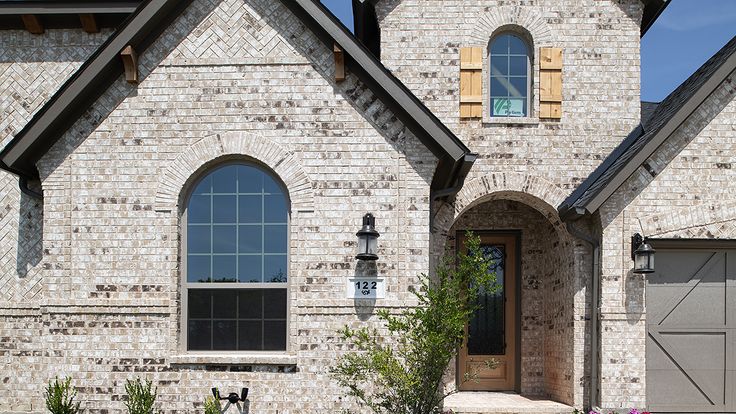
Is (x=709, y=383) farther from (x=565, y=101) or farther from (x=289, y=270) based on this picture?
(x=289, y=270)

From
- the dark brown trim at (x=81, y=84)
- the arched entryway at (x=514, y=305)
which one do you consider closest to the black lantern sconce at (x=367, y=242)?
the arched entryway at (x=514, y=305)

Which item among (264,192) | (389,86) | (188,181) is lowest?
(264,192)

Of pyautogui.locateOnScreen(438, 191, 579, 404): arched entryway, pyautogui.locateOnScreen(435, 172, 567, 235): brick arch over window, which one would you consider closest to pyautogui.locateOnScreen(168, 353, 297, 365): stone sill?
pyautogui.locateOnScreen(435, 172, 567, 235): brick arch over window

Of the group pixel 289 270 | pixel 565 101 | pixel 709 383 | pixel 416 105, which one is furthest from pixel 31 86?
pixel 709 383

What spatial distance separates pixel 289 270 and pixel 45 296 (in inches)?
122

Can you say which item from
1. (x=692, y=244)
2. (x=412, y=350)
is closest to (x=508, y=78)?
(x=692, y=244)

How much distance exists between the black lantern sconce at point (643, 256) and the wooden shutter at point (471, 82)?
301 cm

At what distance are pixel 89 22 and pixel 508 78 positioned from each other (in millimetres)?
6554

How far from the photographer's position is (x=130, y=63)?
8.90 metres

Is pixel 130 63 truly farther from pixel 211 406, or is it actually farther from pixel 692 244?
pixel 692 244

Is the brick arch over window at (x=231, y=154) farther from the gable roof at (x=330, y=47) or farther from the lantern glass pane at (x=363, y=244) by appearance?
the gable roof at (x=330, y=47)

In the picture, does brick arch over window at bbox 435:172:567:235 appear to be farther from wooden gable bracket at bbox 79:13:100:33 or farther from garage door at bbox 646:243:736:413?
wooden gable bracket at bbox 79:13:100:33

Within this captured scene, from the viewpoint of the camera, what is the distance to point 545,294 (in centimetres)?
1165

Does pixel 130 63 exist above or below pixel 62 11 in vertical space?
below
